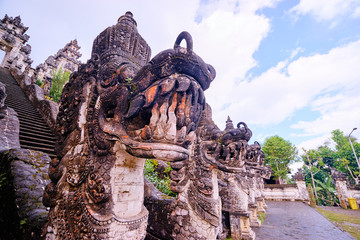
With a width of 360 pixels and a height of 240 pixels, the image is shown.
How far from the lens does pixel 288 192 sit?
16.4 meters

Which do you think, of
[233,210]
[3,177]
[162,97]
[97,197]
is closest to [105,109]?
[162,97]

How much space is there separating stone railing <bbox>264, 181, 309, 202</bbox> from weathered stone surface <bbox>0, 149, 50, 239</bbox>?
18.8 metres

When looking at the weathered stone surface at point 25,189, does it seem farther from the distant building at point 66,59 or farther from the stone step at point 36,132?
the distant building at point 66,59

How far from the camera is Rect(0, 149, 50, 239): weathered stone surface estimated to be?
7.50 feet

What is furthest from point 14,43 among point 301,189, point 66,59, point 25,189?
point 301,189

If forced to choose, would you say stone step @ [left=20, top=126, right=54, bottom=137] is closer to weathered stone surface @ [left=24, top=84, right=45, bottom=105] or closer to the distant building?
weathered stone surface @ [left=24, top=84, right=45, bottom=105]

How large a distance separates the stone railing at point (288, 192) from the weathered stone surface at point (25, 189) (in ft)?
61.8

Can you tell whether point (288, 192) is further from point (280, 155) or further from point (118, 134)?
point (118, 134)

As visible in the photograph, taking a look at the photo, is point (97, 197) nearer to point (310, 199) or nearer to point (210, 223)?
point (210, 223)

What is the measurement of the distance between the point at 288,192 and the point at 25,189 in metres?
19.5

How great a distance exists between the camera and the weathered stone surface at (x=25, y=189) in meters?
2.29

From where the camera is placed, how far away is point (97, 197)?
5.30 ft

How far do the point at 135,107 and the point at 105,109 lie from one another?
1.64 feet

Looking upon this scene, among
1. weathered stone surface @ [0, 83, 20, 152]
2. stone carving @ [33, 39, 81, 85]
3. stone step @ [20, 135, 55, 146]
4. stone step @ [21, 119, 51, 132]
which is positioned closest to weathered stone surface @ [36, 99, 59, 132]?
stone step @ [21, 119, 51, 132]
